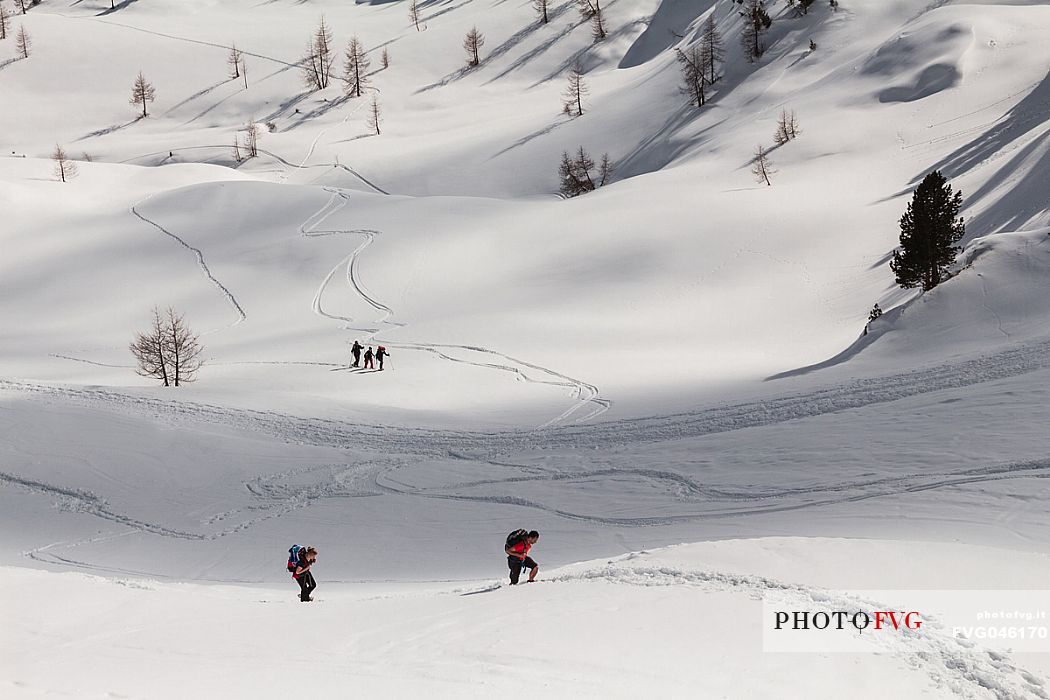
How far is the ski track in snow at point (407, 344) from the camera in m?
25.6

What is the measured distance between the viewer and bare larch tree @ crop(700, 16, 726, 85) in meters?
77.1

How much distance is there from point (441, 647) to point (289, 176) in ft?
254

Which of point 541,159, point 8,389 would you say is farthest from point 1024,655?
point 541,159

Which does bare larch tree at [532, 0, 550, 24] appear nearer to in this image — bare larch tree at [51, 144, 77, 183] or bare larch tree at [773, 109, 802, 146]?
bare larch tree at [773, 109, 802, 146]

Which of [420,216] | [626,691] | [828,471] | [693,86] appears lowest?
[626,691]

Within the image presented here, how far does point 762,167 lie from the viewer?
52.3 m

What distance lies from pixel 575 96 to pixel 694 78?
17895mm

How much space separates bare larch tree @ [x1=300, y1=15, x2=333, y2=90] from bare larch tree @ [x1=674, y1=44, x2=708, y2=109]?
5022 cm

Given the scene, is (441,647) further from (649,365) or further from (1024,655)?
(649,365)

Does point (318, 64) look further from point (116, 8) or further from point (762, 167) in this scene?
point (762, 167)

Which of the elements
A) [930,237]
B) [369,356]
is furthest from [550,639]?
[369,356]

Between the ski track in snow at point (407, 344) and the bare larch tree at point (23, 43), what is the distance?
263 feet

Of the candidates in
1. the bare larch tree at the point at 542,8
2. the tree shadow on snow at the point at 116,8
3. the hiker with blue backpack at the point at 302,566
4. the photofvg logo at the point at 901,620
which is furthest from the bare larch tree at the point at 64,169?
the tree shadow on snow at the point at 116,8

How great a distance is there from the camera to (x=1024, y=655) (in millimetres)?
8875
